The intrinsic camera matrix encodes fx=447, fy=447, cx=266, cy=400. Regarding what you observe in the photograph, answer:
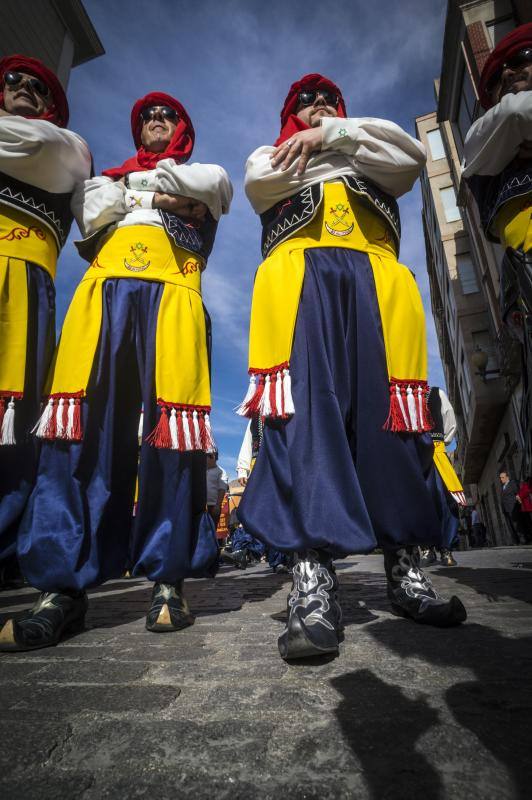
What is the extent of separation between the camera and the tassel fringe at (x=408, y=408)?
5.42 feet

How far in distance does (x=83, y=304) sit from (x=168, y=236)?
1.75 feet

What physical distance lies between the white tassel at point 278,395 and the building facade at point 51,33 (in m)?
9.48

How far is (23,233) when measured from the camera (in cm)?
219

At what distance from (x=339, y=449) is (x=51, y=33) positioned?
11.9 meters

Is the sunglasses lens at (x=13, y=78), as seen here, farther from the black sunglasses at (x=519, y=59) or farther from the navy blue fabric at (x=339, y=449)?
the black sunglasses at (x=519, y=59)

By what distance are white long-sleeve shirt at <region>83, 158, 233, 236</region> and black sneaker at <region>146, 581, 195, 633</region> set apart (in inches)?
66.8

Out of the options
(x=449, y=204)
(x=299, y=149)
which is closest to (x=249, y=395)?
(x=299, y=149)

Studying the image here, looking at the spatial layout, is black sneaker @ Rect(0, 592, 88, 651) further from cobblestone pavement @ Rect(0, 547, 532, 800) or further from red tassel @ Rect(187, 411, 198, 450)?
red tassel @ Rect(187, 411, 198, 450)

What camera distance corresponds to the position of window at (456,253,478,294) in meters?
19.9

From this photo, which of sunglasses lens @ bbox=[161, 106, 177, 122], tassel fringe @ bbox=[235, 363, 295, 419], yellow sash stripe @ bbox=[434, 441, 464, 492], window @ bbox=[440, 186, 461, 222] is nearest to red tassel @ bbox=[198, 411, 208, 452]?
tassel fringe @ bbox=[235, 363, 295, 419]

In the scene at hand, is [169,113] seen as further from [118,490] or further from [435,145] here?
[435,145]

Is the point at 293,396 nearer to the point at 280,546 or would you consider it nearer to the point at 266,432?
the point at 266,432

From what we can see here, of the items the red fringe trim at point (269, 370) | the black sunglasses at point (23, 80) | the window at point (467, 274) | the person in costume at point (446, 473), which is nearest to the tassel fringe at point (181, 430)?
the red fringe trim at point (269, 370)

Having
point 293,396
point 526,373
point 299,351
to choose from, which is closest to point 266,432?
point 293,396
